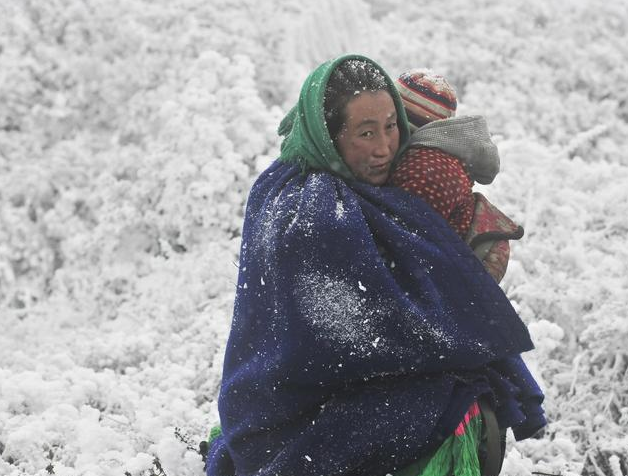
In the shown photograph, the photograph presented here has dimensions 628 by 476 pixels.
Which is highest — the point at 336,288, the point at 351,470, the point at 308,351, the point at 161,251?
the point at 336,288

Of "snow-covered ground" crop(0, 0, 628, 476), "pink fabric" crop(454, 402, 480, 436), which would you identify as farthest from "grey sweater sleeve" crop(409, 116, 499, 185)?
"snow-covered ground" crop(0, 0, 628, 476)

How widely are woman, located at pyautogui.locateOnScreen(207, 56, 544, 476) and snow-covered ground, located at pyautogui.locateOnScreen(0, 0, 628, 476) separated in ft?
4.25

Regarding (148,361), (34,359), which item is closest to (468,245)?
(148,361)

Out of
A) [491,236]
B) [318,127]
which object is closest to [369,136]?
[318,127]

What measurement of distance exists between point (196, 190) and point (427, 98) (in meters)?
3.75

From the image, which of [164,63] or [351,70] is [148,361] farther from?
[164,63]

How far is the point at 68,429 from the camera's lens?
3.44 metres

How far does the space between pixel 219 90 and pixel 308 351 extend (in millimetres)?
4982

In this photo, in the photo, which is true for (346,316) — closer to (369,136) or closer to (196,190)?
(369,136)

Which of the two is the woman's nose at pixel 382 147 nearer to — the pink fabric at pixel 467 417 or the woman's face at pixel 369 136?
the woman's face at pixel 369 136

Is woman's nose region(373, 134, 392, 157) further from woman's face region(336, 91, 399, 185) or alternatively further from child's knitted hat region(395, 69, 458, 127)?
child's knitted hat region(395, 69, 458, 127)

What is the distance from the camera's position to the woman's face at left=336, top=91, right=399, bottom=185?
6.64 feet

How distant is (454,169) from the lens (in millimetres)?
2039

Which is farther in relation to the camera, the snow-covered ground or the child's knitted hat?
the snow-covered ground
